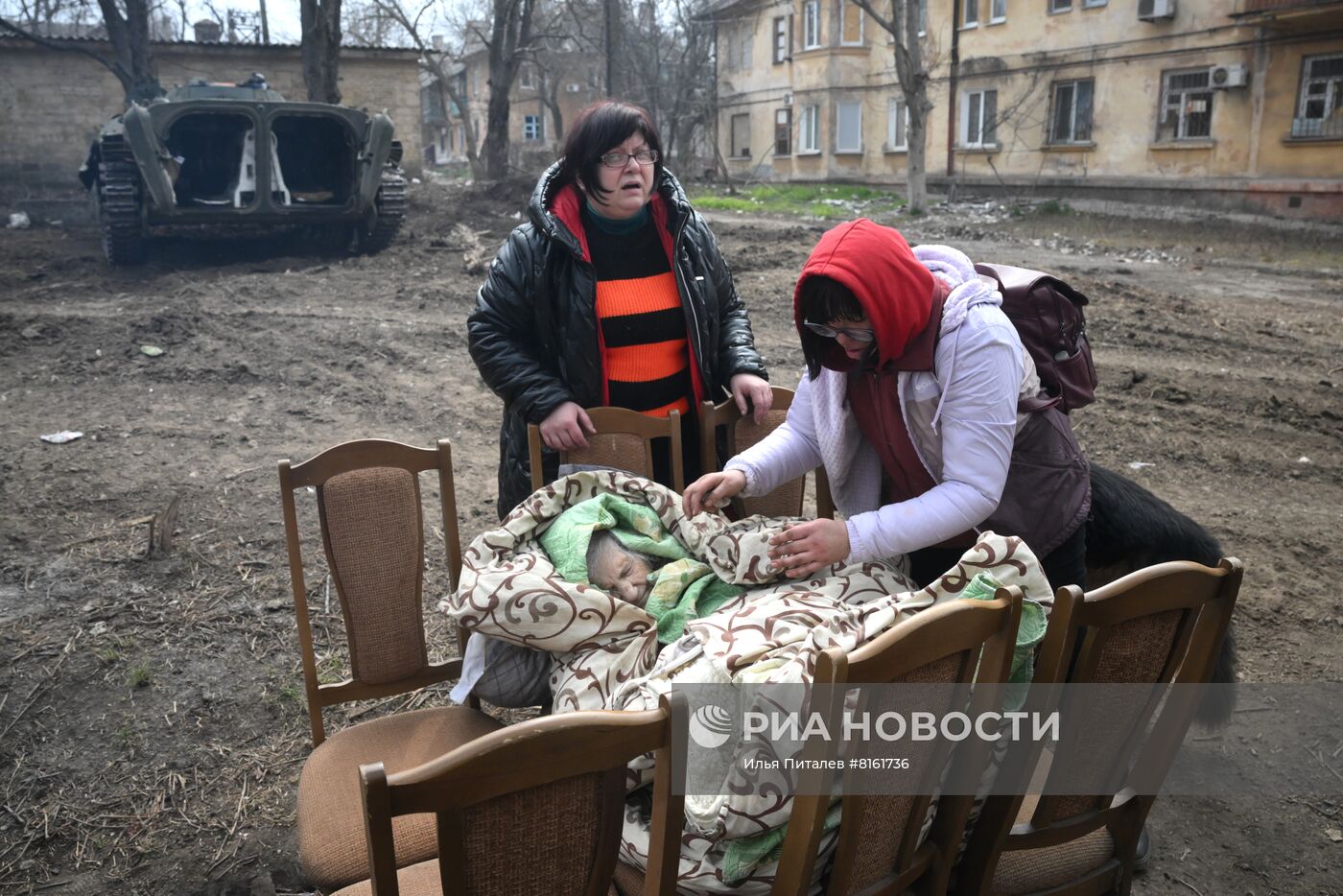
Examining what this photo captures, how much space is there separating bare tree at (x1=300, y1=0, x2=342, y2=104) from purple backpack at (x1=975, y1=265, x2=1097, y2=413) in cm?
1620

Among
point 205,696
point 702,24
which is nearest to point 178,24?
point 702,24

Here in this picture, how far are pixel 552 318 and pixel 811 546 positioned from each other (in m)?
1.20

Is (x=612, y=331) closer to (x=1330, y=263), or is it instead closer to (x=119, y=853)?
(x=119, y=853)

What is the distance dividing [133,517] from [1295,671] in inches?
197

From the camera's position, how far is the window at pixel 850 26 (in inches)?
1068

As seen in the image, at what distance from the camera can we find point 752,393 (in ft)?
9.71

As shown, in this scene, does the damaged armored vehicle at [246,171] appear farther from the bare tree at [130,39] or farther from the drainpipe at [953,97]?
the drainpipe at [953,97]

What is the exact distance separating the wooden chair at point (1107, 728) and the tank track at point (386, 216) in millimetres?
12220

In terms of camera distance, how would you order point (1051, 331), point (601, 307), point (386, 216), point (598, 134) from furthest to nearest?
point (386, 216) < point (601, 307) < point (598, 134) < point (1051, 331)

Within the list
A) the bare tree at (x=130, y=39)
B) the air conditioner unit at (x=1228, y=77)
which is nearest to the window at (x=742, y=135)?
the air conditioner unit at (x=1228, y=77)

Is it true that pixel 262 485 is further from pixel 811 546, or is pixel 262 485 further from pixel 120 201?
pixel 120 201

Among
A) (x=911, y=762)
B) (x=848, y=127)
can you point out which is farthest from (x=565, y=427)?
(x=848, y=127)

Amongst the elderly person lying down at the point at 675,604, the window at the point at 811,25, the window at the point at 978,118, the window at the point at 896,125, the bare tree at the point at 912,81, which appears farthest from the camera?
the window at the point at 811,25

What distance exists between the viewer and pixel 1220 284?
10070 millimetres
